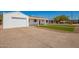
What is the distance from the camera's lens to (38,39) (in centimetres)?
405

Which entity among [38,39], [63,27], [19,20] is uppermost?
[19,20]

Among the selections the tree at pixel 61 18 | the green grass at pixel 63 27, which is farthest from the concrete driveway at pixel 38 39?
the tree at pixel 61 18

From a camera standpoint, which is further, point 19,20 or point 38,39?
point 19,20

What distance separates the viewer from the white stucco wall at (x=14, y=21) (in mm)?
4059

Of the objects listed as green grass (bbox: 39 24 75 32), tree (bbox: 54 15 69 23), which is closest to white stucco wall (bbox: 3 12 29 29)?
green grass (bbox: 39 24 75 32)

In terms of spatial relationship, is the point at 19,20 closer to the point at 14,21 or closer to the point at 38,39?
the point at 14,21

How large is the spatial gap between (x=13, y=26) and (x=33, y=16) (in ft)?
1.30

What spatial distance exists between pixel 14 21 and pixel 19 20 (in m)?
0.09

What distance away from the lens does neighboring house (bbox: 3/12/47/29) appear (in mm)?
4066

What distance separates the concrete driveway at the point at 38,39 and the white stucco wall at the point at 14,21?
9cm

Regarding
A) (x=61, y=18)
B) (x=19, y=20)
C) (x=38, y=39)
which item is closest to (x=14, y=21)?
(x=19, y=20)
